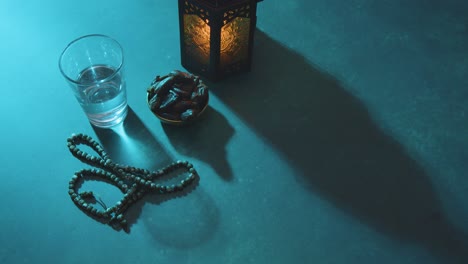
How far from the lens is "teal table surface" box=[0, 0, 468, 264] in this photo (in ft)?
2.60

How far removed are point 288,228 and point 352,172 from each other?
16 centimetres

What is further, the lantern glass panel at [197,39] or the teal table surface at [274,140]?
the lantern glass panel at [197,39]

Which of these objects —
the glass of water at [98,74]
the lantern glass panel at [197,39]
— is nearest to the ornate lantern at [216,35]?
the lantern glass panel at [197,39]

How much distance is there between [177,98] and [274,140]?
0.62 feet

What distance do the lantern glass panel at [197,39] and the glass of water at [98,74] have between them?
13 cm

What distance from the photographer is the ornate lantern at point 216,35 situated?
33.9 inches

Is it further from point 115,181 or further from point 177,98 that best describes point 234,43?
point 115,181

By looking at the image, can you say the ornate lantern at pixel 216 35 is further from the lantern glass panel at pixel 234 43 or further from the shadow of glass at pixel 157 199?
the shadow of glass at pixel 157 199

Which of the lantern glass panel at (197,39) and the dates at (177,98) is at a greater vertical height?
the lantern glass panel at (197,39)

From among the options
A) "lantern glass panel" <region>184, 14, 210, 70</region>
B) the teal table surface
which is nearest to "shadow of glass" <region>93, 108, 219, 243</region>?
the teal table surface

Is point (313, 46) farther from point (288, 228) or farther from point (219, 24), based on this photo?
point (288, 228)

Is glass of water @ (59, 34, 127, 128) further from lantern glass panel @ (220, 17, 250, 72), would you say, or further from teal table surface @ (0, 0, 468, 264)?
lantern glass panel @ (220, 17, 250, 72)

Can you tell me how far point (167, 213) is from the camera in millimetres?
818

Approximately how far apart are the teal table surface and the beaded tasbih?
15mm
